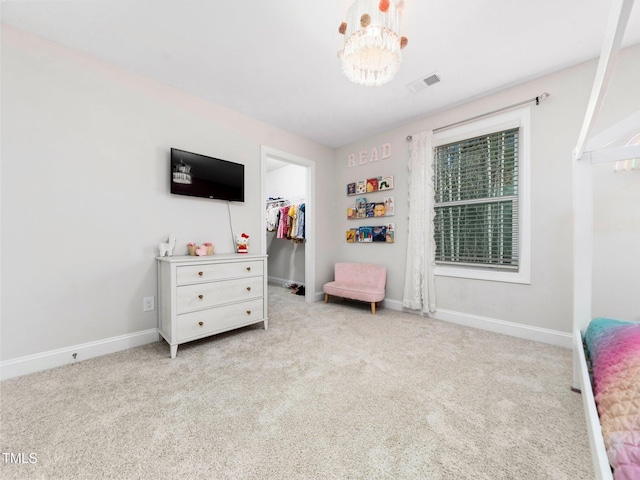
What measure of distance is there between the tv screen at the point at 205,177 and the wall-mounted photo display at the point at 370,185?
1621 millimetres

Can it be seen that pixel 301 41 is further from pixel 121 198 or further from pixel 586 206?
pixel 586 206

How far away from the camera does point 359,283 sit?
11.3 feet

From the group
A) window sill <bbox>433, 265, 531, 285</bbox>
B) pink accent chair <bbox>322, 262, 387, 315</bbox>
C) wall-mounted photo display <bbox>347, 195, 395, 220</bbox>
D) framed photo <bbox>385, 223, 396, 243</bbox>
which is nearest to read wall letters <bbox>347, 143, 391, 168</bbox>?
wall-mounted photo display <bbox>347, 195, 395, 220</bbox>

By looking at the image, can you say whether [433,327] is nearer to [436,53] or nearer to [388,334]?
[388,334]

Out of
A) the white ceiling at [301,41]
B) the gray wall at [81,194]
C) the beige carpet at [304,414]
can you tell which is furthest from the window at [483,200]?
the gray wall at [81,194]

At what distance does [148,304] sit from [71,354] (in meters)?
0.56

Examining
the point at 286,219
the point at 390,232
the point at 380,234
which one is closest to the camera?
the point at 390,232

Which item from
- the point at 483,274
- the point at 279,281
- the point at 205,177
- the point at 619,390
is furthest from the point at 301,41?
the point at 279,281

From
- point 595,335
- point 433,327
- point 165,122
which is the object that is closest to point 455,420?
point 595,335

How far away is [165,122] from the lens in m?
2.31

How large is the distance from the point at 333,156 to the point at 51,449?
12.8 ft

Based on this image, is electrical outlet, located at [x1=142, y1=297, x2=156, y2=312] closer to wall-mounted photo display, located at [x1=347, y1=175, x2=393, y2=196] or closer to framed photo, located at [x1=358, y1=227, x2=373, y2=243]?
framed photo, located at [x1=358, y1=227, x2=373, y2=243]

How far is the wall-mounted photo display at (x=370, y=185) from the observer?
129 inches

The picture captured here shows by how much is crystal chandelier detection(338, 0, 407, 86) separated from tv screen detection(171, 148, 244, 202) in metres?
1.62
